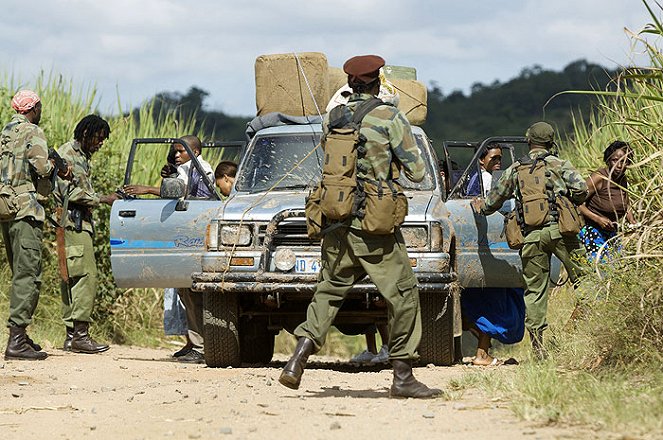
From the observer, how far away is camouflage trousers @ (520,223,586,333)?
9203 millimetres

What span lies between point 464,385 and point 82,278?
469cm

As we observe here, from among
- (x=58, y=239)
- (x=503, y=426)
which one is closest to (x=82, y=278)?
(x=58, y=239)

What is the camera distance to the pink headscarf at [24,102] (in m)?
10.3

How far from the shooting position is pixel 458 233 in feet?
31.2

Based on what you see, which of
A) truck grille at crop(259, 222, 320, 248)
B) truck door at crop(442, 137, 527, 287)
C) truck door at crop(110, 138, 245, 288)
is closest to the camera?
truck grille at crop(259, 222, 320, 248)

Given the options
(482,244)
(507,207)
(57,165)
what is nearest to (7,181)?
(57,165)

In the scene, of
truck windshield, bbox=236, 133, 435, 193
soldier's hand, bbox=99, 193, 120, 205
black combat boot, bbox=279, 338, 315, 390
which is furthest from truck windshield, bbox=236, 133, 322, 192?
black combat boot, bbox=279, 338, 315, 390

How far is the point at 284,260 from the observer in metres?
8.86

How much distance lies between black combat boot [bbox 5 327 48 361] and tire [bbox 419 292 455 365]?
3.30 metres

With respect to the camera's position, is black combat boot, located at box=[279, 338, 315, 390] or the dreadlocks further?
the dreadlocks

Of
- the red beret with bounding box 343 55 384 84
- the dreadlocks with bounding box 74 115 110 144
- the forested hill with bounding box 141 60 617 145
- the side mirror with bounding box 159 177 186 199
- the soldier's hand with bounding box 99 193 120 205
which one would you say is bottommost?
the soldier's hand with bounding box 99 193 120 205

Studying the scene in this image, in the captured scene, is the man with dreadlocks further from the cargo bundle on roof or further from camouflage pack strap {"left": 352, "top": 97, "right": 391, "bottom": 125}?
camouflage pack strap {"left": 352, "top": 97, "right": 391, "bottom": 125}

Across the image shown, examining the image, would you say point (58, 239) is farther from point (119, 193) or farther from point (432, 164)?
point (432, 164)

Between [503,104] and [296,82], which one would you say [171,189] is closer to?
[296,82]
